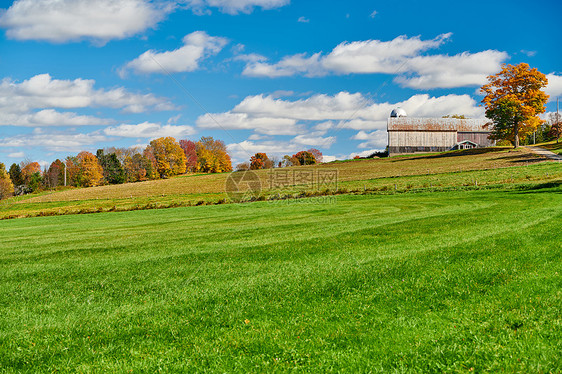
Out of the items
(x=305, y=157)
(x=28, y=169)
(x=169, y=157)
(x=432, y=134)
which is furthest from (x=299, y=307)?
(x=28, y=169)

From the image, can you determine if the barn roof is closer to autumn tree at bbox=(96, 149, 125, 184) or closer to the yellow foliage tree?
autumn tree at bbox=(96, 149, 125, 184)

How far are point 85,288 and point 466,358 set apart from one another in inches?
316

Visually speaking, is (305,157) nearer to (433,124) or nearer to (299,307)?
(433,124)

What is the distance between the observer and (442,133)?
383ft

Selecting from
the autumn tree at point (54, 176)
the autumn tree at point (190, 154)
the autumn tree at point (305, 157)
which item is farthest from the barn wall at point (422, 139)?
the autumn tree at point (54, 176)

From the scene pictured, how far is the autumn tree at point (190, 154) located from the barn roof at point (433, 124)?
6336 centimetres

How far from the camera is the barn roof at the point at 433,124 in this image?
114m

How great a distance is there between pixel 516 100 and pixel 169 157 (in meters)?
89.4

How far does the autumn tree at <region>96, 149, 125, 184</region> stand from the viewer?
121 m

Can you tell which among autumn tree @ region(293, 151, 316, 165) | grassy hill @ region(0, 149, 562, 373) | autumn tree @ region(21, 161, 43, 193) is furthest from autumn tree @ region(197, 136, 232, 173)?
grassy hill @ region(0, 149, 562, 373)

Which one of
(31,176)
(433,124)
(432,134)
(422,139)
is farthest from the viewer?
(31,176)

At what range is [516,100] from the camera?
6888 centimetres

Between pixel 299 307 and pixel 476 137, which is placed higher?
pixel 476 137

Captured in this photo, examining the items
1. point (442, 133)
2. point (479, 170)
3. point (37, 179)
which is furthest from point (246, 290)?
point (37, 179)
